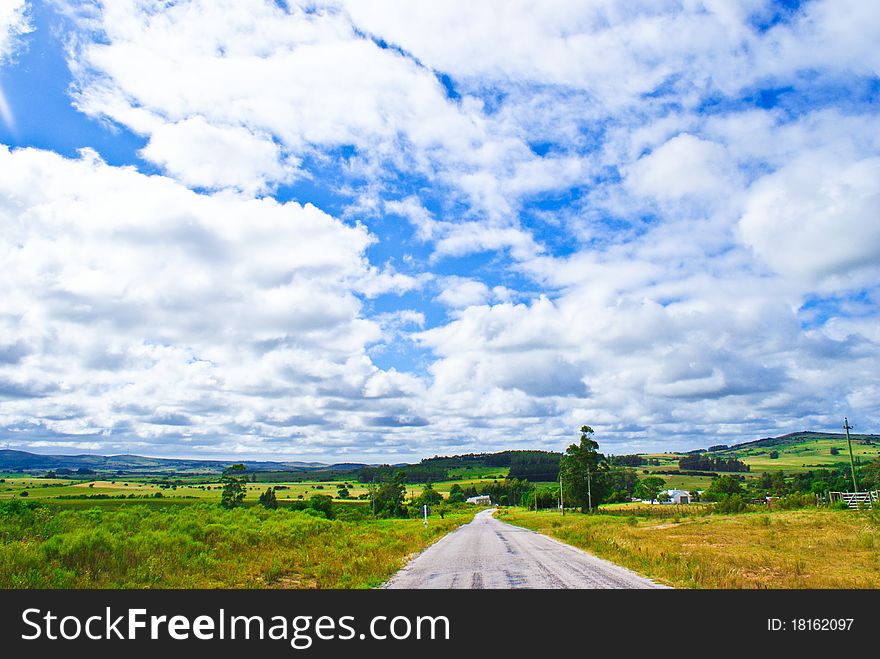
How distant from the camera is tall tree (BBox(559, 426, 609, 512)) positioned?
342ft

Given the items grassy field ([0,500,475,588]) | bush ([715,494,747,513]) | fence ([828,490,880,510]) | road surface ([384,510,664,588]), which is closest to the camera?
road surface ([384,510,664,588])

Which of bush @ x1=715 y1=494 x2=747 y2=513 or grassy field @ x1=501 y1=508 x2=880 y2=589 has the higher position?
grassy field @ x1=501 y1=508 x2=880 y2=589

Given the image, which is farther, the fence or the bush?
the bush

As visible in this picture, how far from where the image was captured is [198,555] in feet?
78.0

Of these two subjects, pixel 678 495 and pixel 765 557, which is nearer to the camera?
pixel 765 557

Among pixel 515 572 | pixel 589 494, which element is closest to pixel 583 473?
pixel 589 494

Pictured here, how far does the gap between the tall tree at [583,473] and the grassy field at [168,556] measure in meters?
77.4

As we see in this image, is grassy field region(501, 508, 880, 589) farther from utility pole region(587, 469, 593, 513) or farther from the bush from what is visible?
utility pole region(587, 469, 593, 513)

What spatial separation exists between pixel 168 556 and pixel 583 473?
9298cm

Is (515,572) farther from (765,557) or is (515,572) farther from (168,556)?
(168,556)

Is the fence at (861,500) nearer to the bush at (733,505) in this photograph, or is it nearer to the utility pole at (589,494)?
the bush at (733,505)

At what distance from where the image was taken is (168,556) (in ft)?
71.8

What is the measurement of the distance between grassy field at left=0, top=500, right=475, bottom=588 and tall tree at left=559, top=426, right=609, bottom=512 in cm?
7741

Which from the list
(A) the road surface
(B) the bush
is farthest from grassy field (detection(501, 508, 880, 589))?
(B) the bush
